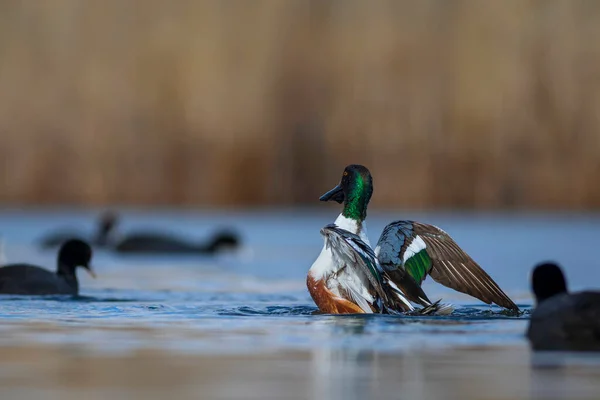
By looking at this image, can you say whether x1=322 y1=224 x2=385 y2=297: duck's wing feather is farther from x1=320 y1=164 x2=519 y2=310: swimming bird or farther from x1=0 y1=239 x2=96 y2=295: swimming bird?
x1=0 y1=239 x2=96 y2=295: swimming bird

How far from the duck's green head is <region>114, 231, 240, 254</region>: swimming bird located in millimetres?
11009

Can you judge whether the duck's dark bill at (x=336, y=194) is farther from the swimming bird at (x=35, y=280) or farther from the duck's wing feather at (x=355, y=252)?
the swimming bird at (x=35, y=280)

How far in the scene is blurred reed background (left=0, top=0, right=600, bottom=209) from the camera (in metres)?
27.8

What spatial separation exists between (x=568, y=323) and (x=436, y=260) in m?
2.58

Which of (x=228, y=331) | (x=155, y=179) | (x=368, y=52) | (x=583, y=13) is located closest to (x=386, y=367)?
(x=228, y=331)

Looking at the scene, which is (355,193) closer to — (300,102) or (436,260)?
(436,260)

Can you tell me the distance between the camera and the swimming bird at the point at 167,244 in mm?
21141

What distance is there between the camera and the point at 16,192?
2858 cm

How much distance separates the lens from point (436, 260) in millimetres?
9945

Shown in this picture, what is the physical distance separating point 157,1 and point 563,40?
447 inches

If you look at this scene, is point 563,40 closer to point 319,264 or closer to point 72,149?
point 72,149

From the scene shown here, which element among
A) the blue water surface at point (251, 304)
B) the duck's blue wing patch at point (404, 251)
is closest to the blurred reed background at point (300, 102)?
the blue water surface at point (251, 304)

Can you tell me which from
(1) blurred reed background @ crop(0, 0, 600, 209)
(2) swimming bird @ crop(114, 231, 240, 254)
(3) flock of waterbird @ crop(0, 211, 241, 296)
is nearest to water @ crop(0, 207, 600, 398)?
(3) flock of waterbird @ crop(0, 211, 241, 296)

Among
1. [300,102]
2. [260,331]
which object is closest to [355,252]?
[260,331]
